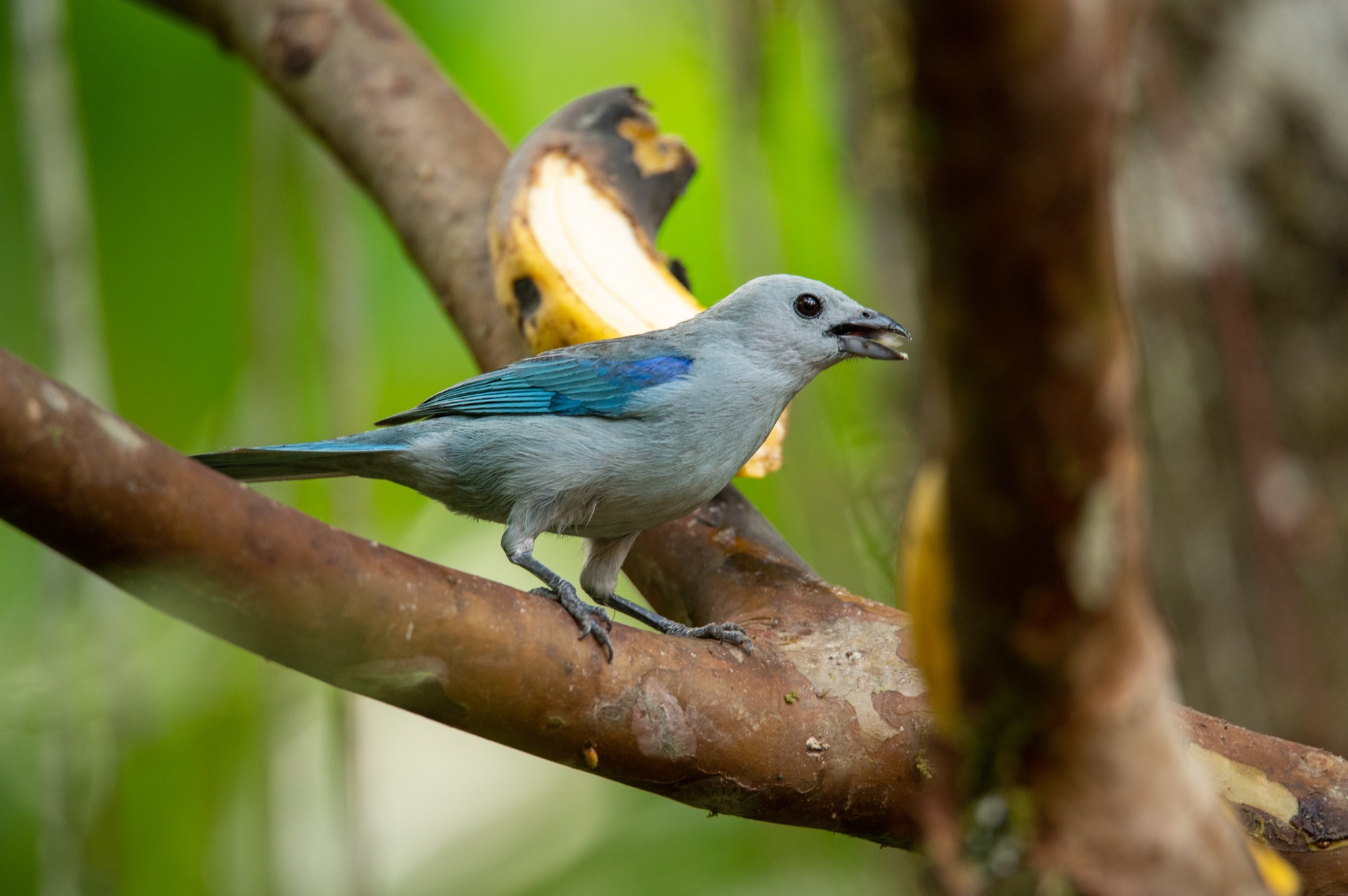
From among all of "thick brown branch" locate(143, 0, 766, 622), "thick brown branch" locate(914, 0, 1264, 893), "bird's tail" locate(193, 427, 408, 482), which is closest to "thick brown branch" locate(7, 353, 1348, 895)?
"thick brown branch" locate(914, 0, 1264, 893)

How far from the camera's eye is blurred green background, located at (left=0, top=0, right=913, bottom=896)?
2881mm

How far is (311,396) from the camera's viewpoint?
4.25 meters

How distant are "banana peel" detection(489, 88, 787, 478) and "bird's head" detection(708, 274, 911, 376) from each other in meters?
0.40

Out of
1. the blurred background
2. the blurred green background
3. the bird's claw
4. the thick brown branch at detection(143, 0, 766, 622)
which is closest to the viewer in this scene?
the bird's claw

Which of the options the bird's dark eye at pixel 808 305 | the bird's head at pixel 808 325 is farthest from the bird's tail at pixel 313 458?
the bird's dark eye at pixel 808 305

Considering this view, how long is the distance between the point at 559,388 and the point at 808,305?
730mm

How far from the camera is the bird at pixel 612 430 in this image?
275cm

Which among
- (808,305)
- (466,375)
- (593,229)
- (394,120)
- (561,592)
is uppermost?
(394,120)

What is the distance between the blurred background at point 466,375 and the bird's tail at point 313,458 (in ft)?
1.12

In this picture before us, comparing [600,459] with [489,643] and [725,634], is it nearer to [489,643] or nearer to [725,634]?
[725,634]

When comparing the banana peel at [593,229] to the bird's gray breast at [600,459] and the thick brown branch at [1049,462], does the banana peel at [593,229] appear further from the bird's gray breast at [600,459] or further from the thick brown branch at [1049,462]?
the thick brown branch at [1049,462]

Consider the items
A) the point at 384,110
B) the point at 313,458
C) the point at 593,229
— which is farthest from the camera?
the point at 384,110

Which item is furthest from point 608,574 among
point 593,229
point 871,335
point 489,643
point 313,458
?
point 489,643

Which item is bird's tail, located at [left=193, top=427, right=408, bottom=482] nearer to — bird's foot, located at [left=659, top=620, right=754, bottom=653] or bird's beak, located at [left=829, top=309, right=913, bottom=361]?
bird's foot, located at [left=659, top=620, right=754, bottom=653]
